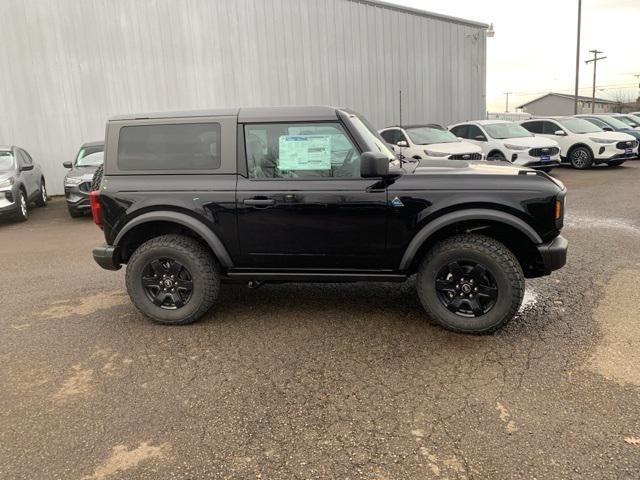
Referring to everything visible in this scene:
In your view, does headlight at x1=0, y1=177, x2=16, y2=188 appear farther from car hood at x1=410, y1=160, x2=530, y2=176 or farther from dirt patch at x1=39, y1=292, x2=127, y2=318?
car hood at x1=410, y1=160, x2=530, y2=176

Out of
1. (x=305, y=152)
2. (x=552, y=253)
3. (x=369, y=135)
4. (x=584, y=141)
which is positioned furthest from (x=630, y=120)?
(x=305, y=152)

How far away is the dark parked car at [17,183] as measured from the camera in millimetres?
9867

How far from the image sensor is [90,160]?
11.2 meters

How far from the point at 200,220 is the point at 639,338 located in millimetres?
3523

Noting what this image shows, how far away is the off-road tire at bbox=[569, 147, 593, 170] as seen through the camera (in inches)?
612

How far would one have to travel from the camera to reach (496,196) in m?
3.81

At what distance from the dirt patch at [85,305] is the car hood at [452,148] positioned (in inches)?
344

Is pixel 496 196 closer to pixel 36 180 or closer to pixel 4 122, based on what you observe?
pixel 36 180

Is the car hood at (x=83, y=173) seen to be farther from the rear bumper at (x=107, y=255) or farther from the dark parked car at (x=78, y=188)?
the rear bumper at (x=107, y=255)

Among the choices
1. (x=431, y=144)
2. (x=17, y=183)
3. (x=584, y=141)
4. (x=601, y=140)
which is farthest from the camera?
(x=584, y=141)

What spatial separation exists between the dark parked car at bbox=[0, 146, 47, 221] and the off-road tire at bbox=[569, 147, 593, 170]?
49.7 feet

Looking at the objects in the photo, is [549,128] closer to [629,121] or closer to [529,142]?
[529,142]

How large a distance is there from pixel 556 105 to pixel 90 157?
264ft

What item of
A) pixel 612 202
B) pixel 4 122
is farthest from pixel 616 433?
pixel 4 122
